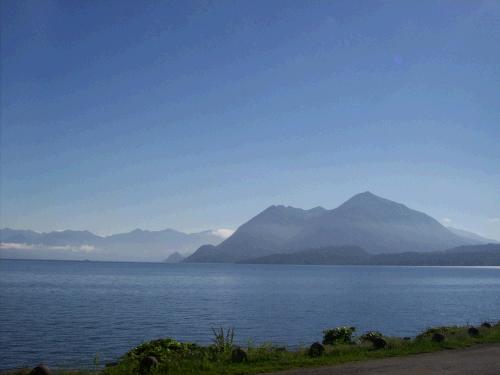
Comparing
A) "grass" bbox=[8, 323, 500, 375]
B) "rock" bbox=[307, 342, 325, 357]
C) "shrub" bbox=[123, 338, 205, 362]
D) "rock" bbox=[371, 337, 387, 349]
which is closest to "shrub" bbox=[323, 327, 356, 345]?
"grass" bbox=[8, 323, 500, 375]

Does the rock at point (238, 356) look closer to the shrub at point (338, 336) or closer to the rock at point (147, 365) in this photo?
the rock at point (147, 365)

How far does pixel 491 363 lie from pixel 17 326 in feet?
162

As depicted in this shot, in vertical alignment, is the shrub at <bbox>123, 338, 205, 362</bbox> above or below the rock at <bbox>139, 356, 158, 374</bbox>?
below

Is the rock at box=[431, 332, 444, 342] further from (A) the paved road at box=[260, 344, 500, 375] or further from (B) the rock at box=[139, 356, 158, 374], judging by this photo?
(B) the rock at box=[139, 356, 158, 374]

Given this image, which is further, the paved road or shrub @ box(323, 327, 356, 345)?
shrub @ box(323, 327, 356, 345)

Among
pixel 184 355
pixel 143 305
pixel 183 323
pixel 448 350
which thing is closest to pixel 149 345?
pixel 184 355

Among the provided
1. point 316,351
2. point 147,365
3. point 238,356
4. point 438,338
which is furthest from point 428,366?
point 147,365

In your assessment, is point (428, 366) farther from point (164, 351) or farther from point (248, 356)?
point (164, 351)

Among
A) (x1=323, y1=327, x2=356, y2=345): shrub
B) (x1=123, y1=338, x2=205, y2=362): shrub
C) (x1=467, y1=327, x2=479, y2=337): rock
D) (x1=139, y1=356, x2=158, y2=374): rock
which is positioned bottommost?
(x1=323, y1=327, x2=356, y2=345): shrub

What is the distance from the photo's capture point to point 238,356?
753 inches

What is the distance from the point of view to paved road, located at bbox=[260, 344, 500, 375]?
661 inches

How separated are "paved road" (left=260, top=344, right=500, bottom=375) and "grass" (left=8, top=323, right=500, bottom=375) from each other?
1017 mm

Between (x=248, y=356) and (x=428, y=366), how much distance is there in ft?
22.8

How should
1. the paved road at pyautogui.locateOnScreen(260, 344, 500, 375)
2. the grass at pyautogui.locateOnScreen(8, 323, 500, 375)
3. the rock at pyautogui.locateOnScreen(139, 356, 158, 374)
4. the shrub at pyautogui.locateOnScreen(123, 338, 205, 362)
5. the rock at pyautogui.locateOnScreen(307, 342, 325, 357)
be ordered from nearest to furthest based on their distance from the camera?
the paved road at pyautogui.locateOnScreen(260, 344, 500, 375), the rock at pyautogui.locateOnScreen(139, 356, 158, 374), the grass at pyautogui.locateOnScreen(8, 323, 500, 375), the shrub at pyautogui.locateOnScreen(123, 338, 205, 362), the rock at pyautogui.locateOnScreen(307, 342, 325, 357)
